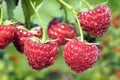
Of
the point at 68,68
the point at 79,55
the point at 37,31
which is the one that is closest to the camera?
the point at 79,55

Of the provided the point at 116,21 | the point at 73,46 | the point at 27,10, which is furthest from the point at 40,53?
the point at 116,21

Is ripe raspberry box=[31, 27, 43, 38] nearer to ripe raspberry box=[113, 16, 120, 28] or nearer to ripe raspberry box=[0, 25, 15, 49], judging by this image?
ripe raspberry box=[0, 25, 15, 49]

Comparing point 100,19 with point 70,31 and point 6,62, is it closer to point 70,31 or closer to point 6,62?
point 70,31

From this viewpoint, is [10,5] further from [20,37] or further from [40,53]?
[40,53]

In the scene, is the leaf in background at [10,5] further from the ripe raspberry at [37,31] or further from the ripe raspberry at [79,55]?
the ripe raspberry at [79,55]

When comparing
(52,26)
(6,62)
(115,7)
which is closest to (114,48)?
(115,7)

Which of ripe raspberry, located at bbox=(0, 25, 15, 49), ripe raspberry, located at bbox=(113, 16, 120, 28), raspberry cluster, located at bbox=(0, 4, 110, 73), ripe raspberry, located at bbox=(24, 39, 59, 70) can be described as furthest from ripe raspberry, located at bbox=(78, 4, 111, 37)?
ripe raspberry, located at bbox=(113, 16, 120, 28)

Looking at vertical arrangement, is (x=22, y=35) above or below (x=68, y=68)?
above
